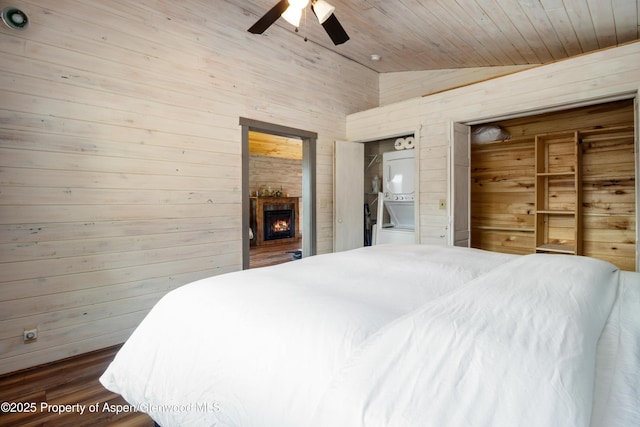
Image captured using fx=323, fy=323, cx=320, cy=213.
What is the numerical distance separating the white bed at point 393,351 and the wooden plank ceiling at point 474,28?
2153 mm

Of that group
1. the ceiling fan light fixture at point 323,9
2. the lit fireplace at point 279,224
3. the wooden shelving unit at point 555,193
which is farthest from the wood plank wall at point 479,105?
the lit fireplace at point 279,224

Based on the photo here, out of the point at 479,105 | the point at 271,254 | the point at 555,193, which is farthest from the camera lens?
the point at 271,254

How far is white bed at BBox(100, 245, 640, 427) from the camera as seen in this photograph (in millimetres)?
637

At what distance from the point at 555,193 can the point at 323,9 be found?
3.20 meters

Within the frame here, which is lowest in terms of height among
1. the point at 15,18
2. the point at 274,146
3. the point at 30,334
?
the point at 30,334

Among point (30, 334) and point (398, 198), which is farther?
point (398, 198)

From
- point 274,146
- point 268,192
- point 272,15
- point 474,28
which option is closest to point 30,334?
point 272,15

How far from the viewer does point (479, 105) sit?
3.17 m

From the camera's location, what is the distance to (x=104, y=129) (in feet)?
8.18

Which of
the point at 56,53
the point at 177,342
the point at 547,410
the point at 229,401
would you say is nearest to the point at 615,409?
the point at 547,410

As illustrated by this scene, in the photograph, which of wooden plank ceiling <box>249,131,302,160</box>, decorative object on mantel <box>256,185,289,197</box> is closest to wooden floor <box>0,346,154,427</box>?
wooden plank ceiling <box>249,131,302,160</box>

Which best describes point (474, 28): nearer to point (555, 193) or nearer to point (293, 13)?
point (293, 13)

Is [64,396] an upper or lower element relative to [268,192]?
lower

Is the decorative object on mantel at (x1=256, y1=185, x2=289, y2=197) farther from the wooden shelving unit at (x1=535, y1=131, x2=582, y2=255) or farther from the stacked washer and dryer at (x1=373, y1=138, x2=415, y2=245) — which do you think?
the wooden shelving unit at (x1=535, y1=131, x2=582, y2=255)
